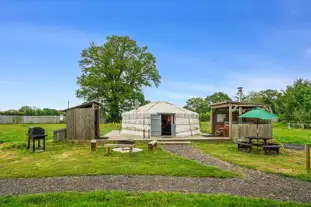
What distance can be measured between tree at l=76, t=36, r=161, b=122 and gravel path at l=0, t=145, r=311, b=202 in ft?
70.4

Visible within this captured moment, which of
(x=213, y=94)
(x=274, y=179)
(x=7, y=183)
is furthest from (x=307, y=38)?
(x=213, y=94)

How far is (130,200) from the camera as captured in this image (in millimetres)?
3445

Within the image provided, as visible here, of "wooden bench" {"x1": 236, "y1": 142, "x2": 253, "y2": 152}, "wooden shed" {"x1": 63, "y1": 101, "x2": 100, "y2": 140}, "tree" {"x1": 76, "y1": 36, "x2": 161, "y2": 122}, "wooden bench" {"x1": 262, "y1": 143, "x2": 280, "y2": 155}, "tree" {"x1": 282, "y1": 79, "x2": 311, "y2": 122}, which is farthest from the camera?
"tree" {"x1": 76, "y1": 36, "x2": 161, "y2": 122}

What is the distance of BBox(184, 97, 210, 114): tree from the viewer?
42812mm

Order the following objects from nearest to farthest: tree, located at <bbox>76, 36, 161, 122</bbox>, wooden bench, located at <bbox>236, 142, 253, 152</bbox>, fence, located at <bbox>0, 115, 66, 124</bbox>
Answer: wooden bench, located at <bbox>236, 142, 253, 152</bbox> < tree, located at <bbox>76, 36, 161, 122</bbox> < fence, located at <bbox>0, 115, 66, 124</bbox>

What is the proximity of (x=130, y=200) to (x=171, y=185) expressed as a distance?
1197mm

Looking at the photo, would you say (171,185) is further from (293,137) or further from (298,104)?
(298,104)

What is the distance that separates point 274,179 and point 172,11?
10297 millimetres

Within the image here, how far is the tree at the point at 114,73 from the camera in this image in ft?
86.7

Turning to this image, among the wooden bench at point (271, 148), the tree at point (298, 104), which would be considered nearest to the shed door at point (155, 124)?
the wooden bench at point (271, 148)

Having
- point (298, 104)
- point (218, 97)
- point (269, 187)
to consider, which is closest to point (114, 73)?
point (269, 187)

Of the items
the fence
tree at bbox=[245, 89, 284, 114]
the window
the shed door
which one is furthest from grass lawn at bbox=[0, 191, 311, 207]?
tree at bbox=[245, 89, 284, 114]

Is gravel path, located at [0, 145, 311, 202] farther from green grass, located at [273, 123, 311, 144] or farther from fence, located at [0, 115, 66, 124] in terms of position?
fence, located at [0, 115, 66, 124]

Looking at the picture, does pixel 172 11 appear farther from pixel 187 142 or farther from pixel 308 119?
pixel 308 119
